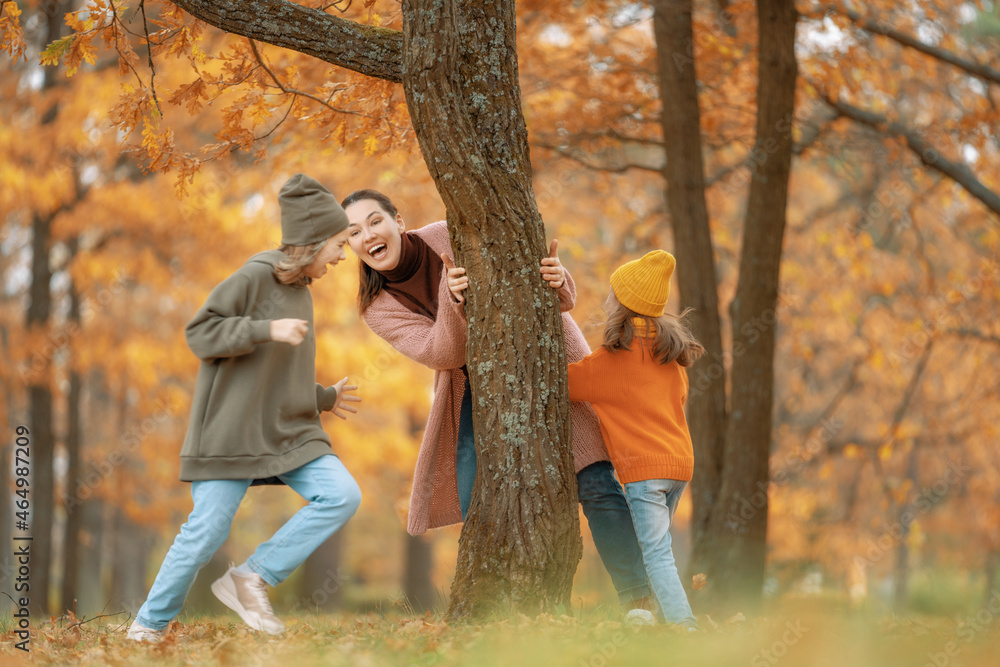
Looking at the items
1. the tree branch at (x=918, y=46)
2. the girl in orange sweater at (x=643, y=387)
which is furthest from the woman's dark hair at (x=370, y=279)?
the tree branch at (x=918, y=46)

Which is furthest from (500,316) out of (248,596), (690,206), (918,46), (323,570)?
(323,570)

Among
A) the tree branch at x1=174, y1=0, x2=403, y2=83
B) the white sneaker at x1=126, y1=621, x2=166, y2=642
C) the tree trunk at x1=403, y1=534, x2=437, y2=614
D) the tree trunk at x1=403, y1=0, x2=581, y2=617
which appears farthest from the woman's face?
the tree trunk at x1=403, y1=534, x2=437, y2=614

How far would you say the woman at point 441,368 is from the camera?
344 cm

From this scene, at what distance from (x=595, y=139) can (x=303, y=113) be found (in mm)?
3082

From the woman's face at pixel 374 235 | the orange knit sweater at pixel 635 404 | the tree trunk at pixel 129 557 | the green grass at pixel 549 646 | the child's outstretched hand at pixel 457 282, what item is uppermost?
the woman's face at pixel 374 235

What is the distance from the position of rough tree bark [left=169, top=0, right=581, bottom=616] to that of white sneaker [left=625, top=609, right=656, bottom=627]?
0.25m

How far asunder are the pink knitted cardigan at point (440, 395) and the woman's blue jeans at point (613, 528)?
79 mm

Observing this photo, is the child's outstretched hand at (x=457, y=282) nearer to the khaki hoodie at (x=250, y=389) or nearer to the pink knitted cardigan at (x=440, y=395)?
the pink knitted cardigan at (x=440, y=395)

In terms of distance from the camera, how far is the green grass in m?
2.23

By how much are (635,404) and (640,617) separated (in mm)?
815

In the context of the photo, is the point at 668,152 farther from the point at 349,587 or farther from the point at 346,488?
the point at 349,587

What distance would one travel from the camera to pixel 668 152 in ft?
18.6

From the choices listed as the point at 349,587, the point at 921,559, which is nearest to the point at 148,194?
the point at 921,559

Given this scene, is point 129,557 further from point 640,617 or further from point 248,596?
point 640,617
